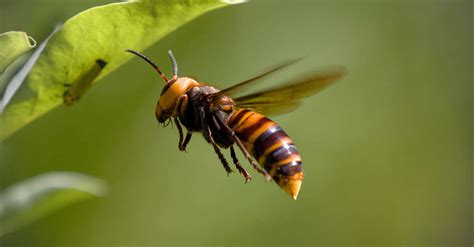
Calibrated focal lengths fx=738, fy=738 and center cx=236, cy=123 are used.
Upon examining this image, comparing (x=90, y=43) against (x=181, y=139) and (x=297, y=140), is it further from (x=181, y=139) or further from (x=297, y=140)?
(x=297, y=140)

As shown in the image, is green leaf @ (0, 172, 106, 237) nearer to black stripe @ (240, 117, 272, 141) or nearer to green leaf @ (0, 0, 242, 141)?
green leaf @ (0, 0, 242, 141)

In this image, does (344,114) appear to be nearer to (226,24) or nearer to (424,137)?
(424,137)

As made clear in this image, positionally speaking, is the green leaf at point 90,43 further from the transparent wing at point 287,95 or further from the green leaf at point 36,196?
the transparent wing at point 287,95

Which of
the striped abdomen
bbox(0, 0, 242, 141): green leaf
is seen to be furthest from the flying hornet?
bbox(0, 0, 242, 141): green leaf

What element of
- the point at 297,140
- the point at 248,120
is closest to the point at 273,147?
the point at 248,120

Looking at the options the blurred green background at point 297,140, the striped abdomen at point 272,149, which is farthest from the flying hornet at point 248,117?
the blurred green background at point 297,140

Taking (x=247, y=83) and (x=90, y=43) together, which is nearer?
(x=90, y=43)
